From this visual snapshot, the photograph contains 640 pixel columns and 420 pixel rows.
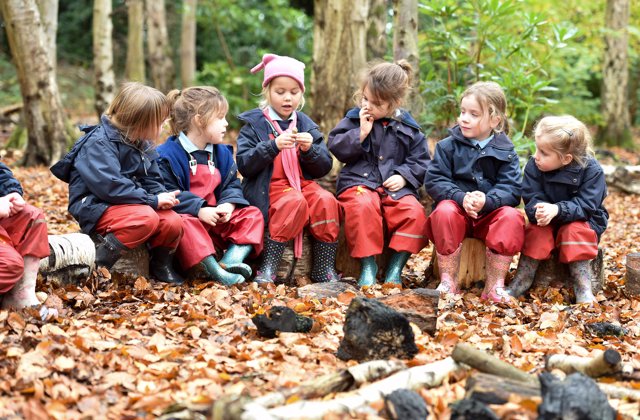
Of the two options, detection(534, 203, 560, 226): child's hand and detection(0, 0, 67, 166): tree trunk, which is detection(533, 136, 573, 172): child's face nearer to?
detection(534, 203, 560, 226): child's hand

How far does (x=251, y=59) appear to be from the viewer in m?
20.8

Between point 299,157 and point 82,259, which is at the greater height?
point 299,157

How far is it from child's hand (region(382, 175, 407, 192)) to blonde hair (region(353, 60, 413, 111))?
0.57 meters

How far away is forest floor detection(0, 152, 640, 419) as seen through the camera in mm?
2918

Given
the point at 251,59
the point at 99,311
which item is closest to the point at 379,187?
the point at 99,311

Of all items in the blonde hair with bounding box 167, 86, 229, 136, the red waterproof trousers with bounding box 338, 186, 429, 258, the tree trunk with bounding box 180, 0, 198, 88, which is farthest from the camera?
the tree trunk with bounding box 180, 0, 198, 88

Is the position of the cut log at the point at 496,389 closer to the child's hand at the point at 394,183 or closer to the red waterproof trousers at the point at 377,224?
the red waterproof trousers at the point at 377,224

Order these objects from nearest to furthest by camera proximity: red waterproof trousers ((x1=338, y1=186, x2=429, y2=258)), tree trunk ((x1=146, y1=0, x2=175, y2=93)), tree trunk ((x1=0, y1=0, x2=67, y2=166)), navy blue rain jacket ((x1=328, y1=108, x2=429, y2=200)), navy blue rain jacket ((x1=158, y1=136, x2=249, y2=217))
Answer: navy blue rain jacket ((x1=158, y1=136, x2=249, y2=217)) < red waterproof trousers ((x1=338, y1=186, x2=429, y2=258)) < navy blue rain jacket ((x1=328, y1=108, x2=429, y2=200)) < tree trunk ((x1=0, y1=0, x2=67, y2=166)) < tree trunk ((x1=146, y1=0, x2=175, y2=93))

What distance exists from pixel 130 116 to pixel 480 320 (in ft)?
8.59

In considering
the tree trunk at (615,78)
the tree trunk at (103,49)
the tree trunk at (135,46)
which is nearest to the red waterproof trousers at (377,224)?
the tree trunk at (103,49)

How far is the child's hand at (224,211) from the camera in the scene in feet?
16.1

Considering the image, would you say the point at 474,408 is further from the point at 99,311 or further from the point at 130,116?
the point at 130,116

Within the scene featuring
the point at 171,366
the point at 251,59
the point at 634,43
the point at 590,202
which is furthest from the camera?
the point at 251,59

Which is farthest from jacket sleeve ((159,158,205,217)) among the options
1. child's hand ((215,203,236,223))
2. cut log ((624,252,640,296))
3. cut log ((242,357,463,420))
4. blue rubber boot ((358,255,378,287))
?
cut log ((624,252,640,296))
